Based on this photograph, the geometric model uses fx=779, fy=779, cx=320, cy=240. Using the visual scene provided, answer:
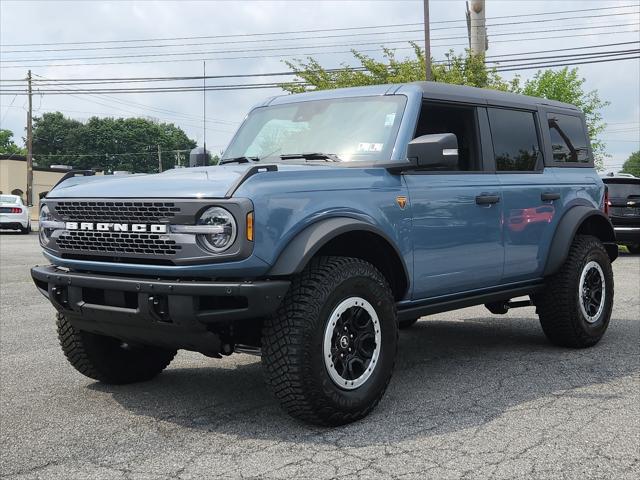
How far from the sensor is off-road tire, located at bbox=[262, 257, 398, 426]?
4.05 metres

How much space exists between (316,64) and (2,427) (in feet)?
98.7

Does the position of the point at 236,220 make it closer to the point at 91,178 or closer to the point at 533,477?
the point at 91,178

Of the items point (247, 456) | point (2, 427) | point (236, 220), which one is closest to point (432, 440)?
point (247, 456)

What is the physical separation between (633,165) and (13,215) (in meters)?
168

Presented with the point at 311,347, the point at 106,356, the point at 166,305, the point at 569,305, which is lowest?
the point at 106,356

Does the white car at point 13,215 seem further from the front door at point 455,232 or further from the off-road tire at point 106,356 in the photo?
the front door at point 455,232

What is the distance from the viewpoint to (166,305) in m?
3.95

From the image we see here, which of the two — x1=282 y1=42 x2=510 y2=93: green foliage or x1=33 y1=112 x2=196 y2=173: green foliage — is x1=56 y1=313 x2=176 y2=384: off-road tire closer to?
→ x1=282 y1=42 x2=510 y2=93: green foliage

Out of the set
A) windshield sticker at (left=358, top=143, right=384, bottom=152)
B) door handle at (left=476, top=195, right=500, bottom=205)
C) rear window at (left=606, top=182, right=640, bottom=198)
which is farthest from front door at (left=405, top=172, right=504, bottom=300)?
rear window at (left=606, top=182, right=640, bottom=198)

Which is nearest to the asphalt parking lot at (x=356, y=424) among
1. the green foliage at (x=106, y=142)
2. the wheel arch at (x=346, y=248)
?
the wheel arch at (x=346, y=248)

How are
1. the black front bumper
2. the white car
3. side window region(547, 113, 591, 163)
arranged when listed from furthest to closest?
the white car, side window region(547, 113, 591, 163), the black front bumper

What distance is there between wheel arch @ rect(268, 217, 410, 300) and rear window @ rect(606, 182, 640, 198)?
42.9ft

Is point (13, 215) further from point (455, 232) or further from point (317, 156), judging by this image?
point (455, 232)

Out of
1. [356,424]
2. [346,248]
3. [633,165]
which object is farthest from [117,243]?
[633,165]
